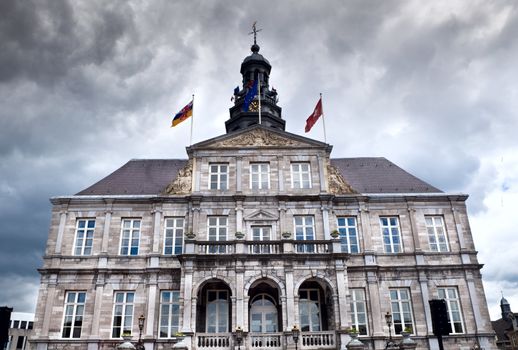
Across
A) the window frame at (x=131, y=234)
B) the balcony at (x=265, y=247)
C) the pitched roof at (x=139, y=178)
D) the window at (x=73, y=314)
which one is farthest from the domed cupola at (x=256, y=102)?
the window at (x=73, y=314)

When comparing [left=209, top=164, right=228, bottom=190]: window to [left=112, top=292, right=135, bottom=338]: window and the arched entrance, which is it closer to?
the arched entrance

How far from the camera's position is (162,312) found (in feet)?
83.8

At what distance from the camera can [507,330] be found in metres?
57.8

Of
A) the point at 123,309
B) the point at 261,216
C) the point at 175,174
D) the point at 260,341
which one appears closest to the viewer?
the point at 260,341

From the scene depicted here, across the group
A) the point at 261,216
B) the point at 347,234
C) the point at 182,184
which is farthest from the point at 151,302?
the point at 347,234

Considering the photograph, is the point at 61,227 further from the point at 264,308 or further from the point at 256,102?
the point at 256,102

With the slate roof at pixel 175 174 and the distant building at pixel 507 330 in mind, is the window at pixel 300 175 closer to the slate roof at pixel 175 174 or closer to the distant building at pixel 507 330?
the slate roof at pixel 175 174

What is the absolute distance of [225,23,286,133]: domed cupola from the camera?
36.8 metres

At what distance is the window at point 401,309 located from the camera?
1021 inches

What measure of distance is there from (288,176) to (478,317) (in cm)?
1383

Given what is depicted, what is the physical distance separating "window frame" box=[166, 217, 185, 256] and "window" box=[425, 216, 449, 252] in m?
15.5

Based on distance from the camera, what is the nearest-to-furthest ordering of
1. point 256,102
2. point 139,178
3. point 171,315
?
point 171,315 → point 139,178 → point 256,102

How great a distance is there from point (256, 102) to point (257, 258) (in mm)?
17338

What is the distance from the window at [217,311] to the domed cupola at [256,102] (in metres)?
15.2
